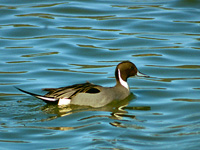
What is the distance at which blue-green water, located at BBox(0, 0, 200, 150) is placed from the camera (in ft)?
26.3

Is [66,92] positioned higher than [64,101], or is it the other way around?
[66,92]

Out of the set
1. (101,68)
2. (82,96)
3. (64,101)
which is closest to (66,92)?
(64,101)

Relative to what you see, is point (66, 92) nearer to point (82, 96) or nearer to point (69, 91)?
point (69, 91)

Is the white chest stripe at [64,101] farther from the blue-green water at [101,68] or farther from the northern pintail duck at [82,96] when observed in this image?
the blue-green water at [101,68]

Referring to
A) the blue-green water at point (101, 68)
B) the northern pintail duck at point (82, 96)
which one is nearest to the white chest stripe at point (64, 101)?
the northern pintail duck at point (82, 96)

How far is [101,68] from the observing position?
11883 millimetres

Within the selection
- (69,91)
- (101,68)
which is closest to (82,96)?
(69,91)

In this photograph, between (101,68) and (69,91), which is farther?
(101,68)

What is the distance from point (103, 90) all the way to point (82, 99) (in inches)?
15.7

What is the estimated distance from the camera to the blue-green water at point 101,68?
801 centimetres

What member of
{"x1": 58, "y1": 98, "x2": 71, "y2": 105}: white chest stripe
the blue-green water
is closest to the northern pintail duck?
{"x1": 58, "y1": 98, "x2": 71, "y2": 105}: white chest stripe

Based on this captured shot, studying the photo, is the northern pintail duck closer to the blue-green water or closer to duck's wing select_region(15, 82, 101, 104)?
duck's wing select_region(15, 82, 101, 104)

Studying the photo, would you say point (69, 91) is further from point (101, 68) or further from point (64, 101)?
point (101, 68)

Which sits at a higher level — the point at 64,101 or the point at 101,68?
the point at 101,68
